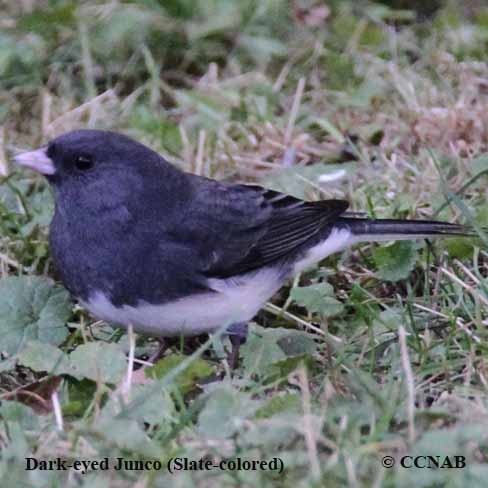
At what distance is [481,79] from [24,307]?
2.12 meters

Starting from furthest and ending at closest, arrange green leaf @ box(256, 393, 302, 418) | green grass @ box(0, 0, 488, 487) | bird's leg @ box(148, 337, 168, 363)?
bird's leg @ box(148, 337, 168, 363) → green leaf @ box(256, 393, 302, 418) → green grass @ box(0, 0, 488, 487)

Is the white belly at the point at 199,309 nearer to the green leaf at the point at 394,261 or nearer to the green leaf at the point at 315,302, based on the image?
the green leaf at the point at 315,302

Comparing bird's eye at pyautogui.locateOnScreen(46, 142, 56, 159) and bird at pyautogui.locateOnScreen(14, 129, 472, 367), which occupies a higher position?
bird's eye at pyautogui.locateOnScreen(46, 142, 56, 159)

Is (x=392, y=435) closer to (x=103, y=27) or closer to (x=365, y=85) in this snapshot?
(x=365, y=85)

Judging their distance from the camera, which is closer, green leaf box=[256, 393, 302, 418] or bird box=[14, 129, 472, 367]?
green leaf box=[256, 393, 302, 418]

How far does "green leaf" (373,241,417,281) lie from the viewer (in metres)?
2.98

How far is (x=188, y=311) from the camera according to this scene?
8.68 feet

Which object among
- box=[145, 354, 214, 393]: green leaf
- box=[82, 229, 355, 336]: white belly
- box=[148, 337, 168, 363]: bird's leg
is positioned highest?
box=[145, 354, 214, 393]: green leaf

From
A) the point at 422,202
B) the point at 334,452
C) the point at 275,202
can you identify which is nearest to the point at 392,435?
the point at 334,452

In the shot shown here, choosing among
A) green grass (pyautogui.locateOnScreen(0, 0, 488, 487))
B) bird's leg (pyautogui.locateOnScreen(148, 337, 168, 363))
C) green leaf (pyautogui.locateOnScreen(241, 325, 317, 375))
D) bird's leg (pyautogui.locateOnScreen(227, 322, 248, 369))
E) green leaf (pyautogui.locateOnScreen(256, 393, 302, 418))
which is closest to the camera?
green grass (pyautogui.locateOnScreen(0, 0, 488, 487))

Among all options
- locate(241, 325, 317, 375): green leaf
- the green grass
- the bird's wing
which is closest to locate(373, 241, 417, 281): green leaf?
the green grass

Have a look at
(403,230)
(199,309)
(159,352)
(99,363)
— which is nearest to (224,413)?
(99,363)

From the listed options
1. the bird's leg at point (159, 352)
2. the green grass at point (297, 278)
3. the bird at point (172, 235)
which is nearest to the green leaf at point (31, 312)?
the green grass at point (297, 278)

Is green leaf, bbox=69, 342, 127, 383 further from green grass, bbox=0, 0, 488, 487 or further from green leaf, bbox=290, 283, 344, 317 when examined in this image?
green leaf, bbox=290, 283, 344, 317
